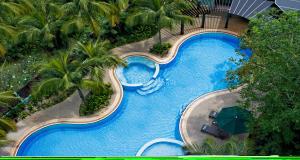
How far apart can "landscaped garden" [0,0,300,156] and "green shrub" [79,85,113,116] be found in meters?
0.06

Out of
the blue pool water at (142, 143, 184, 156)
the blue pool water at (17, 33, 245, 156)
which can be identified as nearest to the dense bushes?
the blue pool water at (17, 33, 245, 156)

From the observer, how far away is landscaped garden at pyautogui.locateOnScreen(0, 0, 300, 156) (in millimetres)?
16645

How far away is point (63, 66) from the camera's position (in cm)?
1967

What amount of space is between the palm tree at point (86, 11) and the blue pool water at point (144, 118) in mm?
4146

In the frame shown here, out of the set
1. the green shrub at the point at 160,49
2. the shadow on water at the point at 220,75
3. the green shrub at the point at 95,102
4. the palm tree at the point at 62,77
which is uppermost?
the green shrub at the point at 160,49

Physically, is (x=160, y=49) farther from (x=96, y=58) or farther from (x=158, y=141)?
(x=158, y=141)

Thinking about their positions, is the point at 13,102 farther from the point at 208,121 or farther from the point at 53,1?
the point at 208,121

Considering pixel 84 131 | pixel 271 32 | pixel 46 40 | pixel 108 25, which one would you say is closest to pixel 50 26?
pixel 46 40

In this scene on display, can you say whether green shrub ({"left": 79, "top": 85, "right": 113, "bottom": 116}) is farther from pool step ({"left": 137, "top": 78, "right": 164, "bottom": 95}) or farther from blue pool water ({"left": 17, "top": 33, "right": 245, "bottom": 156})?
pool step ({"left": 137, "top": 78, "right": 164, "bottom": 95})

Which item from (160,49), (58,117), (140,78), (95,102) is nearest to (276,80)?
(140,78)

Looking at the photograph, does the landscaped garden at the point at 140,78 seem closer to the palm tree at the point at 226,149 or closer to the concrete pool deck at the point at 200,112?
the palm tree at the point at 226,149

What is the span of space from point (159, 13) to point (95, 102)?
668 centimetres

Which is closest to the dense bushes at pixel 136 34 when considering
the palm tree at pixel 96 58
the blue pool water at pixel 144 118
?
the blue pool water at pixel 144 118

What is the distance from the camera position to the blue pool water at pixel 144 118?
20.6 metres
